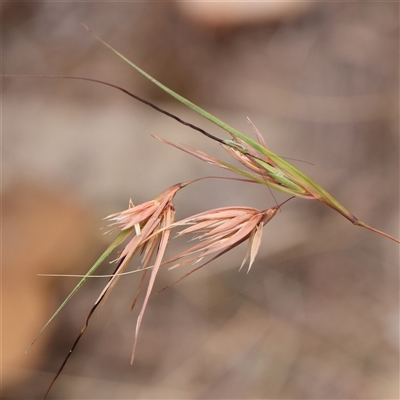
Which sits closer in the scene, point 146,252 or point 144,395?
point 146,252

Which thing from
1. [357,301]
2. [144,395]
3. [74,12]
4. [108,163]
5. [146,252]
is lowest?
[144,395]

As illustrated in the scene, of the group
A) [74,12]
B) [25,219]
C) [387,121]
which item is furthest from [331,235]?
[74,12]

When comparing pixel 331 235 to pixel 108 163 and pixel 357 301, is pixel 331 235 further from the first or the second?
pixel 108 163

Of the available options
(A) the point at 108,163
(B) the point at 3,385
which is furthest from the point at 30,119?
(B) the point at 3,385

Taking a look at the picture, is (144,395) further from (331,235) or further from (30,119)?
(30,119)

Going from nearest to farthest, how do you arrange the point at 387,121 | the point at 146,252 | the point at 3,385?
the point at 146,252 → the point at 3,385 → the point at 387,121

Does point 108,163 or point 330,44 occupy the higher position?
point 330,44

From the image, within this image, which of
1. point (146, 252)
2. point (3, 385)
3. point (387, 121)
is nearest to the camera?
point (146, 252)
